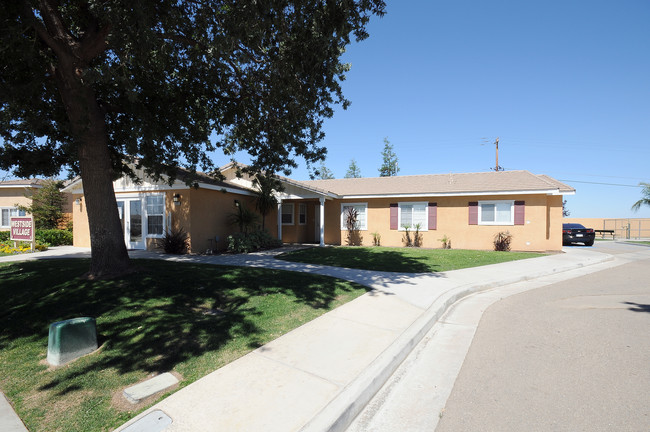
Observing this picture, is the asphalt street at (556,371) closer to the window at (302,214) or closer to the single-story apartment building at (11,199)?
the window at (302,214)

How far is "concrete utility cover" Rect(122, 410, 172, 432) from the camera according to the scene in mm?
2609

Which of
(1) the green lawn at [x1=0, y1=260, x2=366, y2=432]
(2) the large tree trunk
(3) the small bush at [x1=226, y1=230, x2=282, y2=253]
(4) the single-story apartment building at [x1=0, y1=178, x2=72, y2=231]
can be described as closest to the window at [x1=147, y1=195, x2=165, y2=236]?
(3) the small bush at [x1=226, y1=230, x2=282, y2=253]

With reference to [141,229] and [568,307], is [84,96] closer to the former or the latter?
[141,229]

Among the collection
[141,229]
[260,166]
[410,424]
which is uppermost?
[260,166]

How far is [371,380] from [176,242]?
11.1 meters

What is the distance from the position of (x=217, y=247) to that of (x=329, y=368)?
11653mm

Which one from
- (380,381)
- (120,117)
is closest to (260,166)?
(120,117)

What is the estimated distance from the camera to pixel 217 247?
14367 millimetres

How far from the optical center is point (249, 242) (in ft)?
46.0

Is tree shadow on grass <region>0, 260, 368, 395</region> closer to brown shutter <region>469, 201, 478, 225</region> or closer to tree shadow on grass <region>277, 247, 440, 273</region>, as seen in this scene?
tree shadow on grass <region>277, 247, 440, 273</region>

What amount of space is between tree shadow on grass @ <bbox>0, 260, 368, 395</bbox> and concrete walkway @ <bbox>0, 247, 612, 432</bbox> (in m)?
0.59

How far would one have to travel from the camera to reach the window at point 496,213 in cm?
1625

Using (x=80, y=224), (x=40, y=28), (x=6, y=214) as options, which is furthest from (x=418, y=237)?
(x=6, y=214)

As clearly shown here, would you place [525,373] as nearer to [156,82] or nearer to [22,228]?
[156,82]
